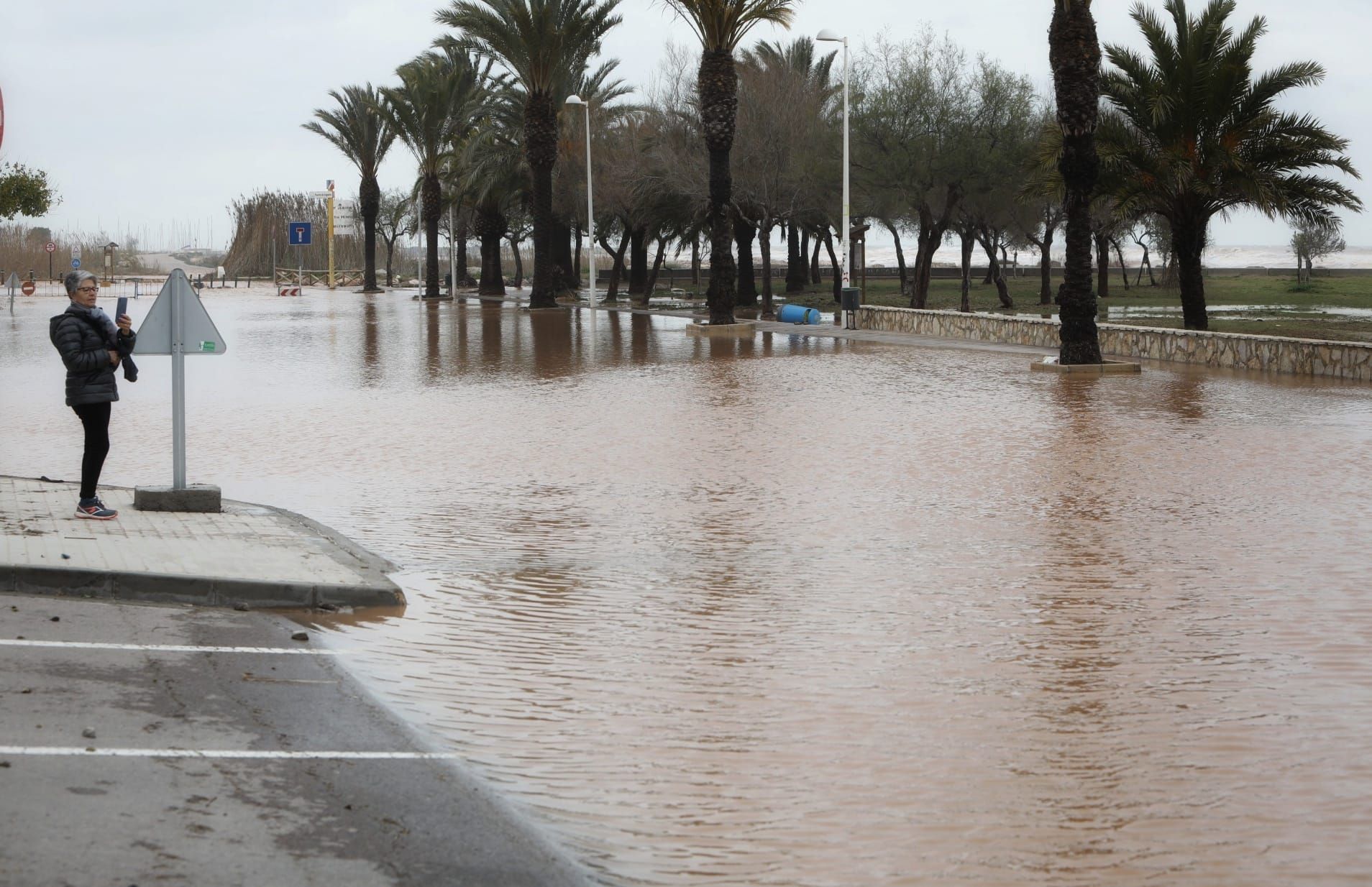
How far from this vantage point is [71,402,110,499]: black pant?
379 inches

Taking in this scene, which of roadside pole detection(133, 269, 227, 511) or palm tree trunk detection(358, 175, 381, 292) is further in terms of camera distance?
palm tree trunk detection(358, 175, 381, 292)

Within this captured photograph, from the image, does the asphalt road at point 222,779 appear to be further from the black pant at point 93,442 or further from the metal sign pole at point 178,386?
the metal sign pole at point 178,386

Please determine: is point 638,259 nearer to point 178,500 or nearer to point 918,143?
point 918,143

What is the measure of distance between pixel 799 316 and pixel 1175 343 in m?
15.8

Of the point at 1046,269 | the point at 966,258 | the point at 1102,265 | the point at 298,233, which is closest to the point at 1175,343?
the point at 966,258

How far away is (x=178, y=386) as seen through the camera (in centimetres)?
1008

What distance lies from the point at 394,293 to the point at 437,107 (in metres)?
14.8

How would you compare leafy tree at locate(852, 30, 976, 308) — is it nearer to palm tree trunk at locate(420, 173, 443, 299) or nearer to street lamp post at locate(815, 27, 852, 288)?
street lamp post at locate(815, 27, 852, 288)

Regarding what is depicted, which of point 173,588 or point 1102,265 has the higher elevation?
point 1102,265

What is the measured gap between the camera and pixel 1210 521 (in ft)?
34.9

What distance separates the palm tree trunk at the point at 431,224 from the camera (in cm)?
6831

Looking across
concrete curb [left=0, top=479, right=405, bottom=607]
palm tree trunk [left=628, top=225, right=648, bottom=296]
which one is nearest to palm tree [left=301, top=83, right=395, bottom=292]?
palm tree trunk [left=628, top=225, right=648, bottom=296]

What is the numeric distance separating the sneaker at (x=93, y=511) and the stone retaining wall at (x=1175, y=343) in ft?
60.1

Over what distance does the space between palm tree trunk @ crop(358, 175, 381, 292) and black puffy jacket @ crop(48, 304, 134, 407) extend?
239ft
